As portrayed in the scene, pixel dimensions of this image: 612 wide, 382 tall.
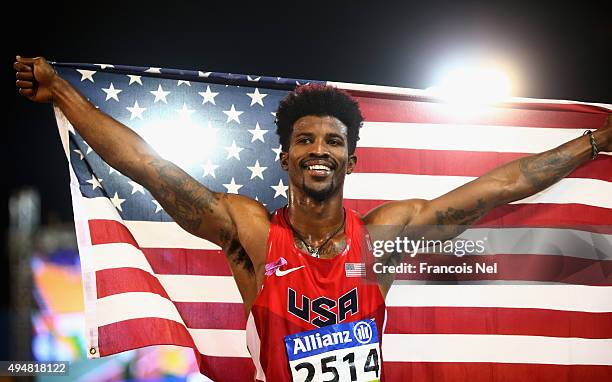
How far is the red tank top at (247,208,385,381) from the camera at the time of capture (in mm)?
3119

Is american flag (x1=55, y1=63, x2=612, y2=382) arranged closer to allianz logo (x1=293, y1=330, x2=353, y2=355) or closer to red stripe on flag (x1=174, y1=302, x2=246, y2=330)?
red stripe on flag (x1=174, y1=302, x2=246, y2=330)

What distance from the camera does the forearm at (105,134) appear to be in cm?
317

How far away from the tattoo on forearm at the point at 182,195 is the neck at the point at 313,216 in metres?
0.42

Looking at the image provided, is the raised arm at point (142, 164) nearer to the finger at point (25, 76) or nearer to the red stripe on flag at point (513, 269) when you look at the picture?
the finger at point (25, 76)

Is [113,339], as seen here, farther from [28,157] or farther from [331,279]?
[28,157]

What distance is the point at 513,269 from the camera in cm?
366

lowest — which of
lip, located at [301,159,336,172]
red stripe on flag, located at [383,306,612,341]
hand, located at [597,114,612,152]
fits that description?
red stripe on flag, located at [383,306,612,341]

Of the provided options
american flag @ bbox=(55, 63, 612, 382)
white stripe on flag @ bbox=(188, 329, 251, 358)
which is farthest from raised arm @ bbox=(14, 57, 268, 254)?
white stripe on flag @ bbox=(188, 329, 251, 358)

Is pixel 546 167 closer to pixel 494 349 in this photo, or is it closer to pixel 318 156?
pixel 494 349

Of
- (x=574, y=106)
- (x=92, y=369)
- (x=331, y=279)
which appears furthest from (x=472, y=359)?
(x=92, y=369)

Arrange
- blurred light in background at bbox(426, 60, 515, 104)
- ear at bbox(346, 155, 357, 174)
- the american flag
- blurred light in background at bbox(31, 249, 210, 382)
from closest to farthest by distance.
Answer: the american flag
ear at bbox(346, 155, 357, 174)
blurred light in background at bbox(426, 60, 515, 104)
blurred light in background at bbox(31, 249, 210, 382)

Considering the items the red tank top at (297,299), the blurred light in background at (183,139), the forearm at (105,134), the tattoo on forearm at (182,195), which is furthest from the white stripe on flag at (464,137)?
the forearm at (105,134)

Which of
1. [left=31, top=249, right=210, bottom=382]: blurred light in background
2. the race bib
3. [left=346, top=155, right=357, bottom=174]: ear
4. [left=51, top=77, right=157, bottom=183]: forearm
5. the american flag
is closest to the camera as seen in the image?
the race bib

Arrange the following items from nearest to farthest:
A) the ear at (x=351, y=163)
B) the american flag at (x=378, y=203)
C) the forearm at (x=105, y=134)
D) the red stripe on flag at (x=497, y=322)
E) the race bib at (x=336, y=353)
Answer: the race bib at (x=336, y=353)
the forearm at (x=105, y=134)
the american flag at (x=378, y=203)
the ear at (x=351, y=163)
the red stripe on flag at (x=497, y=322)
